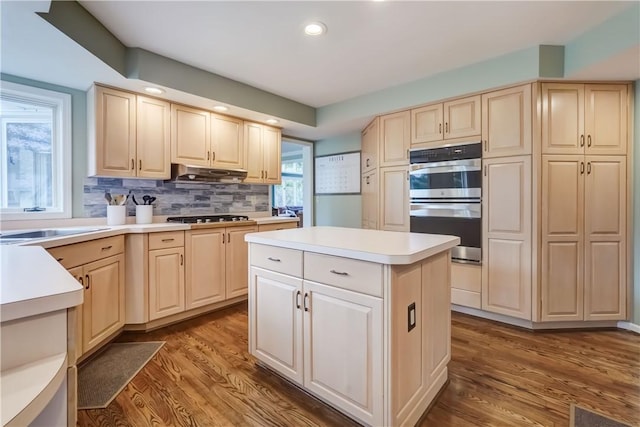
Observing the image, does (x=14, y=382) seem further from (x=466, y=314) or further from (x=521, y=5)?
(x=466, y=314)

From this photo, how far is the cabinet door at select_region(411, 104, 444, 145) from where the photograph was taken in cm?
310

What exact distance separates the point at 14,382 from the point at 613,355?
10.7 feet

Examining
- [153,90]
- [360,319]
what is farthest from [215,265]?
[360,319]

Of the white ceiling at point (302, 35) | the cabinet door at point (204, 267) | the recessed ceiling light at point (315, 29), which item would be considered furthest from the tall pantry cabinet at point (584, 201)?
the cabinet door at point (204, 267)

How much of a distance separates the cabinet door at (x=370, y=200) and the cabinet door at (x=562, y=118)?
1.69 m

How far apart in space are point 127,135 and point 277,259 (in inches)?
77.2

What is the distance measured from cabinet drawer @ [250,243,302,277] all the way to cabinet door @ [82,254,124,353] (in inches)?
46.6

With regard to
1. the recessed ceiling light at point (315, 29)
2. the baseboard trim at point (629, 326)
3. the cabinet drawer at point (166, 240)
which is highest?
the recessed ceiling light at point (315, 29)

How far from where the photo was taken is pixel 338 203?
4742 mm

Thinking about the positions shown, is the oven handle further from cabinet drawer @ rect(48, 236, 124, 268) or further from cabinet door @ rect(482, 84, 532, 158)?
cabinet drawer @ rect(48, 236, 124, 268)

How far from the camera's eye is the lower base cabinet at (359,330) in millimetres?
1372

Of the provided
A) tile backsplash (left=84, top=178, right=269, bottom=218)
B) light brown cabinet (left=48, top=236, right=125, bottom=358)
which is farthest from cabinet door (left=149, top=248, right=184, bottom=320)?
tile backsplash (left=84, top=178, right=269, bottom=218)

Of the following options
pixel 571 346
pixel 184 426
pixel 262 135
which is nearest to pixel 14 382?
pixel 184 426

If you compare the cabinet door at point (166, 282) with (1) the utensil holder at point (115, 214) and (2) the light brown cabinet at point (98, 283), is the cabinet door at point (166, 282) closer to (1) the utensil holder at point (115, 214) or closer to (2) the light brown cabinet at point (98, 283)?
(2) the light brown cabinet at point (98, 283)
